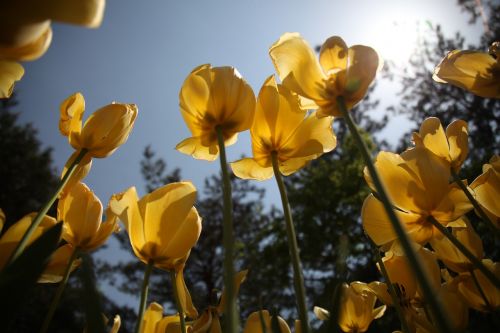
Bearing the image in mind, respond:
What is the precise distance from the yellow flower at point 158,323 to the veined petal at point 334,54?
72 centimetres

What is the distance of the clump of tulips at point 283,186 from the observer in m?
0.80

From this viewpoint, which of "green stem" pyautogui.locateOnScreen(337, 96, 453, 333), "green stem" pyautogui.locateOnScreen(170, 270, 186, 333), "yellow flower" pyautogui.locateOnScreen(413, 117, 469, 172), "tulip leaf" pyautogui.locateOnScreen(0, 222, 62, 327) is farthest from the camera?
"yellow flower" pyautogui.locateOnScreen(413, 117, 469, 172)

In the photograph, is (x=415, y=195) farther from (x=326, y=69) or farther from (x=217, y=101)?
(x=217, y=101)

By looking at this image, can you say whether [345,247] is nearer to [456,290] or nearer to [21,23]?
[21,23]

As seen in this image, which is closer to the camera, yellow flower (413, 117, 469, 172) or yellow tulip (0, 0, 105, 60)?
yellow tulip (0, 0, 105, 60)

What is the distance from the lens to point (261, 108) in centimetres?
95

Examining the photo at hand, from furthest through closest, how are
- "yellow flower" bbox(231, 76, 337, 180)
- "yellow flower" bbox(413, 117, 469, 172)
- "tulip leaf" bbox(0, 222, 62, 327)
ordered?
"yellow flower" bbox(413, 117, 469, 172), "yellow flower" bbox(231, 76, 337, 180), "tulip leaf" bbox(0, 222, 62, 327)

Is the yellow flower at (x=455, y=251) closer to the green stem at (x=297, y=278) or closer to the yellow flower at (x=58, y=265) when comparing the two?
the green stem at (x=297, y=278)

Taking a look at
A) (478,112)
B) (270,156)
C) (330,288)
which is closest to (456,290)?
(330,288)

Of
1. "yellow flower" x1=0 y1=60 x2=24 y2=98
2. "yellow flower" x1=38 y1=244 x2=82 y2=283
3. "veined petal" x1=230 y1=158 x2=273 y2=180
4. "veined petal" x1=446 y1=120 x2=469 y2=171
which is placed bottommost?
"yellow flower" x1=38 y1=244 x2=82 y2=283

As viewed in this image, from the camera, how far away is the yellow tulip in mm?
391

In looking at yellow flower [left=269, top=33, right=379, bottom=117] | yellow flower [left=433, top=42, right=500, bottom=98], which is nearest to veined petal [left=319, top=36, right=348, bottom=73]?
yellow flower [left=269, top=33, right=379, bottom=117]

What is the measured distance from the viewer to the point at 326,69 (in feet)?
2.68

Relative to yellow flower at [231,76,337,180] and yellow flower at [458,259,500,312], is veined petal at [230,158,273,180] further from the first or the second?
yellow flower at [458,259,500,312]
